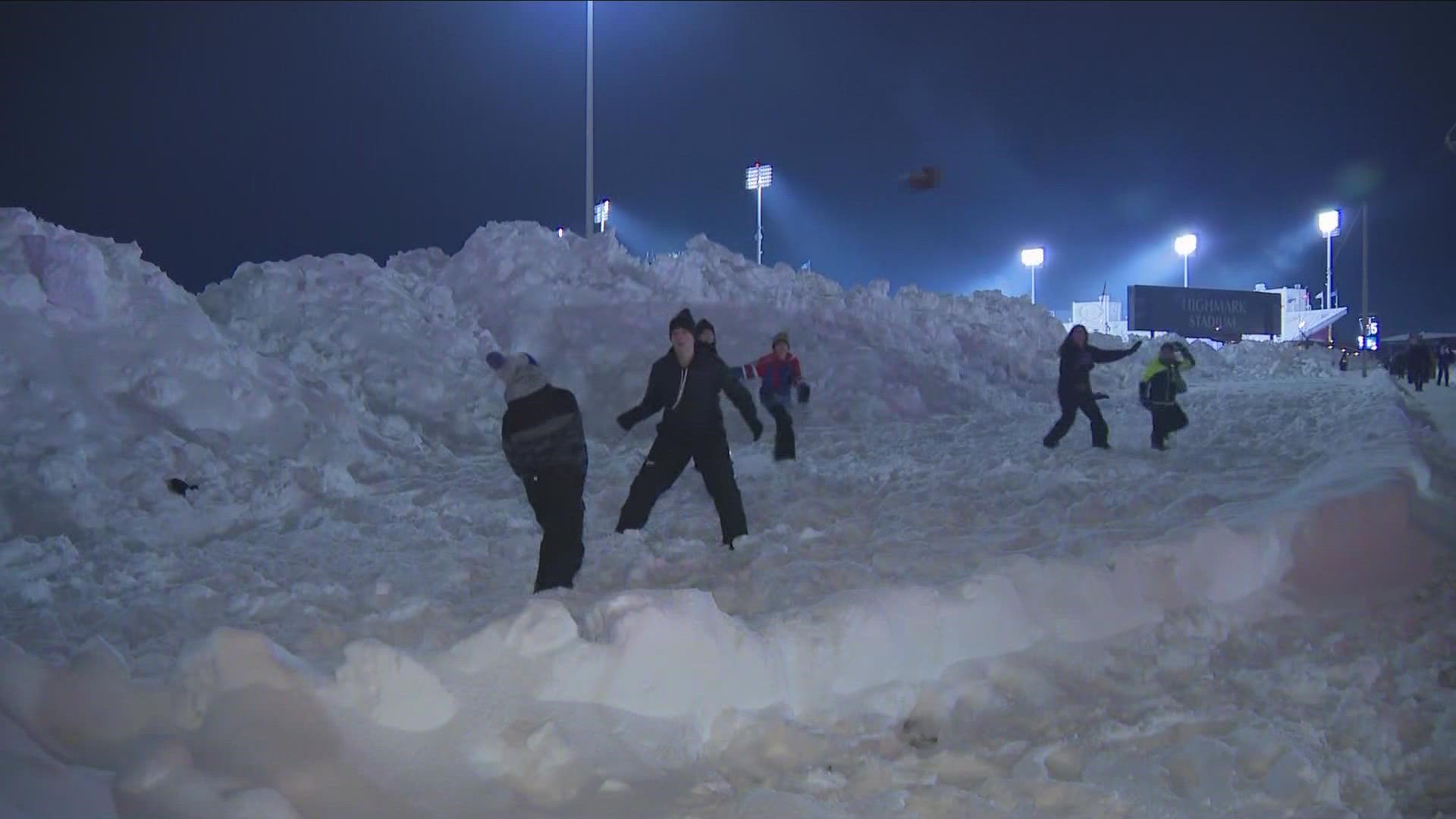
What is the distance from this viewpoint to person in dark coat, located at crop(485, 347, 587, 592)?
5.20 metres

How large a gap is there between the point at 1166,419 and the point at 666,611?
817cm

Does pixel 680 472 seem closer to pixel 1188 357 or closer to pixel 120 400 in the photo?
pixel 120 400

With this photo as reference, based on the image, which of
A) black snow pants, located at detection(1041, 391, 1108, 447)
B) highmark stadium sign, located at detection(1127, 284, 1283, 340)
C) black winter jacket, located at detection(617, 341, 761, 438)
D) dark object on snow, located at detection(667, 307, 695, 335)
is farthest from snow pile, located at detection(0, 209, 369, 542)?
highmark stadium sign, located at detection(1127, 284, 1283, 340)

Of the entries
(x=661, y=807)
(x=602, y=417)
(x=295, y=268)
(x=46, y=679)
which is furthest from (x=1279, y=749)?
(x=295, y=268)

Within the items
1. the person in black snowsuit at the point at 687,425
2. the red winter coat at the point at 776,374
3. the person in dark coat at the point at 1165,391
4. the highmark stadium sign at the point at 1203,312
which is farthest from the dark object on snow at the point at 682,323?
the highmark stadium sign at the point at 1203,312

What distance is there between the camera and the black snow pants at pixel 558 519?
17.5 ft

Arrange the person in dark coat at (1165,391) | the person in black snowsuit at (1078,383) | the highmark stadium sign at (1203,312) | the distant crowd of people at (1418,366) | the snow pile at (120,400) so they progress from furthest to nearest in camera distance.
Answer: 1. the highmark stadium sign at (1203,312)
2. the distant crowd of people at (1418,366)
3. the person in black snowsuit at (1078,383)
4. the person in dark coat at (1165,391)
5. the snow pile at (120,400)

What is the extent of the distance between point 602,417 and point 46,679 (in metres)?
10.8

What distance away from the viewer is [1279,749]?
11.6 ft

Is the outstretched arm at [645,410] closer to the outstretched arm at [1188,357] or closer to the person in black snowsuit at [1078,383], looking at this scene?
the person in black snowsuit at [1078,383]

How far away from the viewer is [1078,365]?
10.7 m

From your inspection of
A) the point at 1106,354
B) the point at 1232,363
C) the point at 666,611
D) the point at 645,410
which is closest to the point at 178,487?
the point at 645,410

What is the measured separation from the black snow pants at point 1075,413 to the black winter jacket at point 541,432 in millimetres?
6912

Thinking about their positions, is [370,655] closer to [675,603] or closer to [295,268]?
[675,603]
